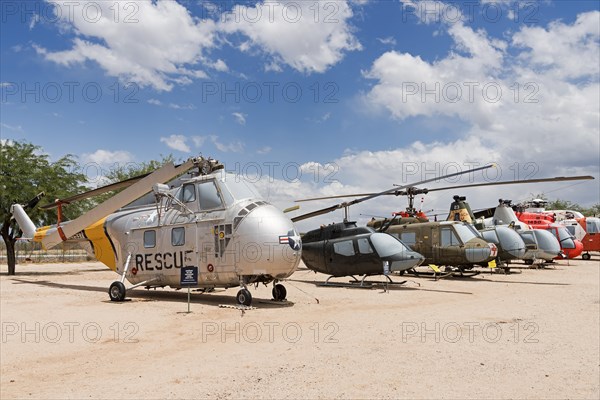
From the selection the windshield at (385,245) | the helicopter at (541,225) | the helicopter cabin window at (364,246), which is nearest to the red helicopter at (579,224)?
the helicopter at (541,225)

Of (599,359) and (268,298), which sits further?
(268,298)

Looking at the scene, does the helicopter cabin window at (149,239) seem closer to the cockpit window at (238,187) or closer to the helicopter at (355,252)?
the cockpit window at (238,187)

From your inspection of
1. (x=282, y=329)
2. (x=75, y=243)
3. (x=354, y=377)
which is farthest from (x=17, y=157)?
(x=354, y=377)

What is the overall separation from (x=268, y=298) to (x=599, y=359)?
27.6ft

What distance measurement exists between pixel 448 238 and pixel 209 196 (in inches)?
458

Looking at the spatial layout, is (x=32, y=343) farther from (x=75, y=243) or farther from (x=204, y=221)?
(x=75, y=243)

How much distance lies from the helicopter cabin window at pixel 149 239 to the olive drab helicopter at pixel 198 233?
A: 0.09ft

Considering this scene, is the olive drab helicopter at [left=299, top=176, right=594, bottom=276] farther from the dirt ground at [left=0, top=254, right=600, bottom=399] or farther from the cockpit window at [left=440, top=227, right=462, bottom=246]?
the dirt ground at [left=0, top=254, right=600, bottom=399]

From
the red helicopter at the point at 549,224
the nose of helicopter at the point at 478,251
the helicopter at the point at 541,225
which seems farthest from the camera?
the red helicopter at the point at 549,224

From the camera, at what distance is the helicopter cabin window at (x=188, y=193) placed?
1302cm

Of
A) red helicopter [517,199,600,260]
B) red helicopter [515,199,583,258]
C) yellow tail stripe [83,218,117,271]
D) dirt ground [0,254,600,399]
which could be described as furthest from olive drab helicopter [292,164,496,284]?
red helicopter [517,199,600,260]

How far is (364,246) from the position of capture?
17.3m

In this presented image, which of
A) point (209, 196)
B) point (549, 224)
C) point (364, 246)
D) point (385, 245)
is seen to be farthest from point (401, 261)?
→ point (549, 224)

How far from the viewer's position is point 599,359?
7027 mm
